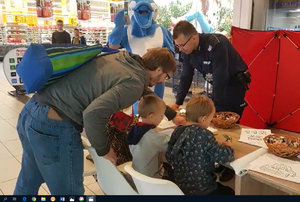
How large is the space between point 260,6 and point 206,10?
2.52m

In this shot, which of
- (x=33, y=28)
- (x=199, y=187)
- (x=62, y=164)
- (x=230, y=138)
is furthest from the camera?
(x=33, y=28)

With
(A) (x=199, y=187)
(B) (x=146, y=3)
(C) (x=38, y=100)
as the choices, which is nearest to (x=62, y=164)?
(C) (x=38, y=100)

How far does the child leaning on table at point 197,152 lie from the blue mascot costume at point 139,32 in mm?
1674

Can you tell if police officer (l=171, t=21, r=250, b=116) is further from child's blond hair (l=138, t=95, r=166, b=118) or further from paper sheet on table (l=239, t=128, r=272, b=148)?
child's blond hair (l=138, t=95, r=166, b=118)

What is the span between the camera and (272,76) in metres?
3.16

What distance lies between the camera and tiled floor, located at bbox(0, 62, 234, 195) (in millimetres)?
2773

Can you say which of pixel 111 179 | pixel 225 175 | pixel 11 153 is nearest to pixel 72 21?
pixel 11 153

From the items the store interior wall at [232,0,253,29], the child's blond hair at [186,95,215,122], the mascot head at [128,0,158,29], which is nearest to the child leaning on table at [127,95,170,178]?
the child's blond hair at [186,95,215,122]

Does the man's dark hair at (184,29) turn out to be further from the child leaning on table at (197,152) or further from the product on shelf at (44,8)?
the product on shelf at (44,8)

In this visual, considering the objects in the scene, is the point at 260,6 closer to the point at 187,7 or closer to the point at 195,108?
the point at 195,108

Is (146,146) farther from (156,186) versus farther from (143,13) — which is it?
(143,13)

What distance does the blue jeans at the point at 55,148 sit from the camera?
1493 millimetres

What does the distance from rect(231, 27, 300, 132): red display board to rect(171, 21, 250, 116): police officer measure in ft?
2.48

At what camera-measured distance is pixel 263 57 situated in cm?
320
